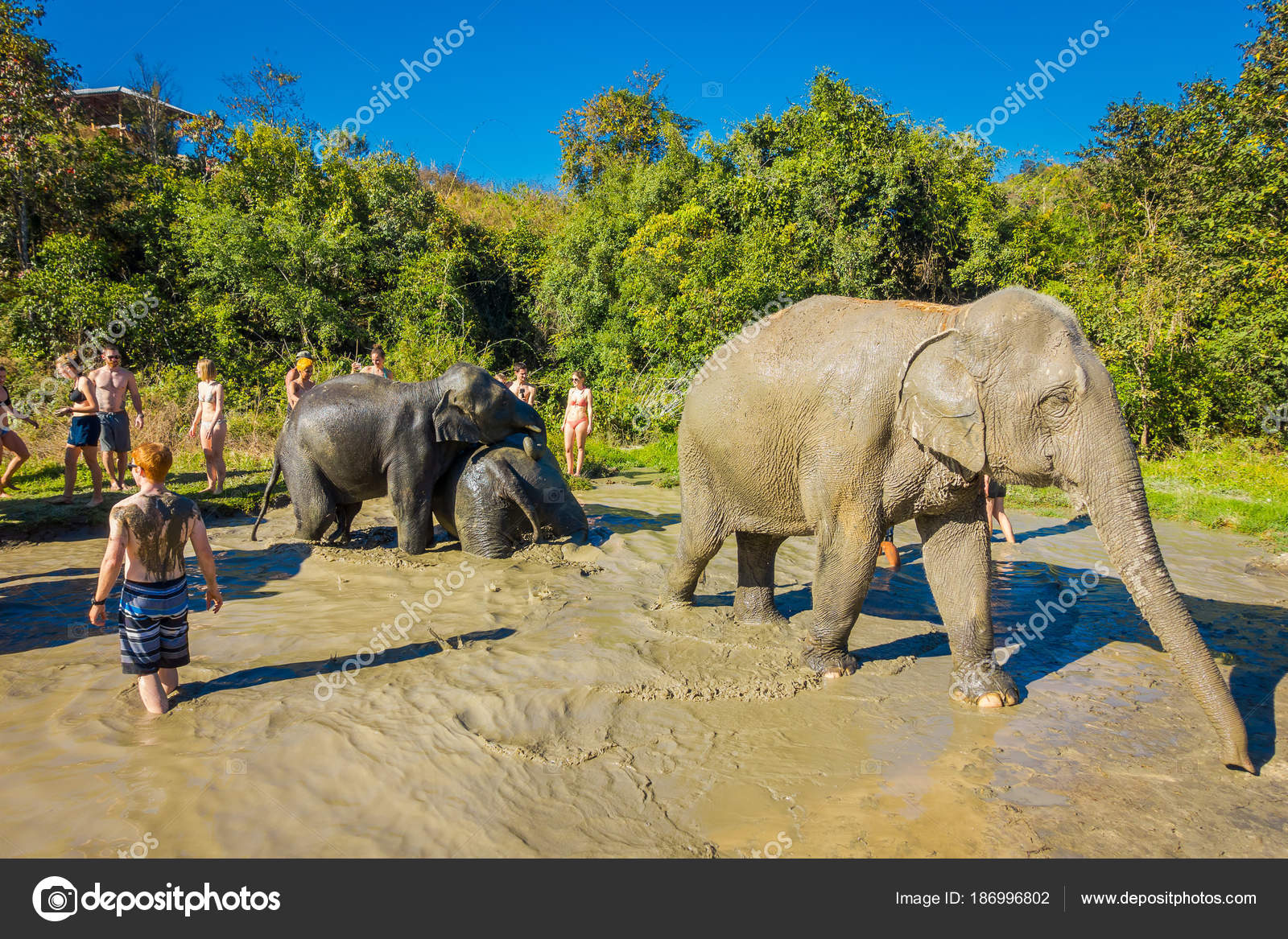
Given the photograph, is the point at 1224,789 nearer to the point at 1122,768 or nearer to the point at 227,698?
the point at 1122,768

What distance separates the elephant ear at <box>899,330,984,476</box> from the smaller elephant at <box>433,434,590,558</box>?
465 cm

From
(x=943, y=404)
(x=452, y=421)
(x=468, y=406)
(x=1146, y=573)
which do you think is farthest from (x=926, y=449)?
(x=452, y=421)

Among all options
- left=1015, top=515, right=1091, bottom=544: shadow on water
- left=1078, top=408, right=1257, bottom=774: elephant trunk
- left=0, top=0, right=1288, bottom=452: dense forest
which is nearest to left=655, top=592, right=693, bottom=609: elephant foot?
left=1078, top=408, right=1257, bottom=774: elephant trunk

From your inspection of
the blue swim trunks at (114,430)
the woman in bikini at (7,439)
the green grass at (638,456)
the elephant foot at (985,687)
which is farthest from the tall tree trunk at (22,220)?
the elephant foot at (985,687)

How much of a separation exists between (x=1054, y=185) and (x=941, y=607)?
3370 cm

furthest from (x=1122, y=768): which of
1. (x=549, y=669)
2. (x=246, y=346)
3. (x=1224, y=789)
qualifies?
(x=246, y=346)

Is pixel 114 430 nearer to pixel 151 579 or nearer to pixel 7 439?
pixel 7 439

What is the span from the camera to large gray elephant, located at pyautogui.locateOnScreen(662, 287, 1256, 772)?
398cm

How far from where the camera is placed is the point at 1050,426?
4.14 meters

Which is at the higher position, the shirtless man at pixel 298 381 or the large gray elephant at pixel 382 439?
the shirtless man at pixel 298 381

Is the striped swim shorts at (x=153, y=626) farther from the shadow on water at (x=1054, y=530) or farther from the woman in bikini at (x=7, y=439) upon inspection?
the shadow on water at (x=1054, y=530)

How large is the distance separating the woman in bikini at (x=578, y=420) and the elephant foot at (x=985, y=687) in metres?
8.91

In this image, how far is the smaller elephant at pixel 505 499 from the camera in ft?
25.9
